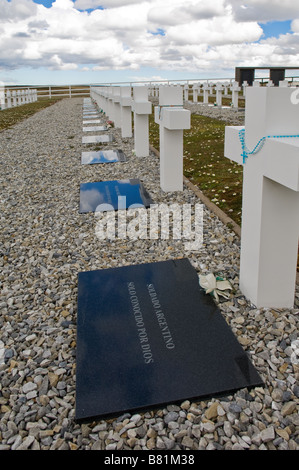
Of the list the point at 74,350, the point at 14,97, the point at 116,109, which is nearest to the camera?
the point at 74,350

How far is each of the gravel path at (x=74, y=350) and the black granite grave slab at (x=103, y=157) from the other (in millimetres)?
3317

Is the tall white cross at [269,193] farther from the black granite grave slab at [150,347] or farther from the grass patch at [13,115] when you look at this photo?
the grass patch at [13,115]

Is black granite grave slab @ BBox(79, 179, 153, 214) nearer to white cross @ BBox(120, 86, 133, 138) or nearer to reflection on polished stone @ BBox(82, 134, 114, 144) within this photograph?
reflection on polished stone @ BBox(82, 134, 114, 144)

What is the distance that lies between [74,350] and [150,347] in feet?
2.04

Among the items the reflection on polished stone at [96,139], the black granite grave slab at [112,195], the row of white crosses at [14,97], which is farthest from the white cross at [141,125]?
the row of white crosses at [14,97]

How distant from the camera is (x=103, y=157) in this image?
9.91 metres

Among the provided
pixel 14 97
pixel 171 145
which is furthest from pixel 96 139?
pixel 14 97

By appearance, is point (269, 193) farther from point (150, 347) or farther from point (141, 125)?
point (141, 125)

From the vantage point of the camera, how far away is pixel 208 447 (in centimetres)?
229

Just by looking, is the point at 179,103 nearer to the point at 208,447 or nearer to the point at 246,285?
the point at 246,285

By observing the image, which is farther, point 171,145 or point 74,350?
point 171,145

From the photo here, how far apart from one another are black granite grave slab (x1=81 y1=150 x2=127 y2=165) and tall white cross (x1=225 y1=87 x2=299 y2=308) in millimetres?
6109

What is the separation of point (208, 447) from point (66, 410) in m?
0.94

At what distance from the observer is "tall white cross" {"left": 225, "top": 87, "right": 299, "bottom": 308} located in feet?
9.39
